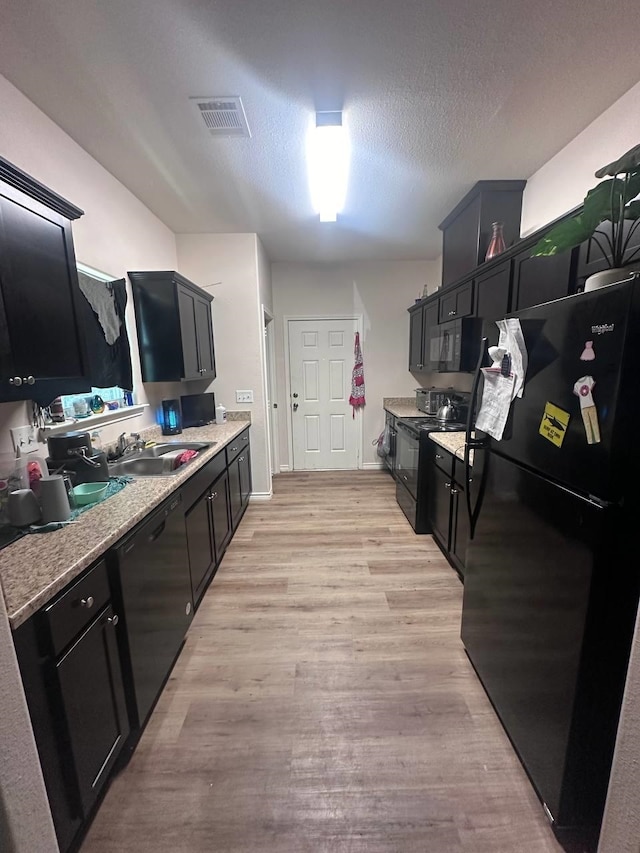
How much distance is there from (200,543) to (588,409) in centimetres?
201

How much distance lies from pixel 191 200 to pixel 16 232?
1.83m

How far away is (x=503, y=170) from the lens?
2.32 m

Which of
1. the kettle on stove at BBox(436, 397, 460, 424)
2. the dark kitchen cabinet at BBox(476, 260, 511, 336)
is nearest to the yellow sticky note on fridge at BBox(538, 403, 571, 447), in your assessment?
the dark kitchen cabinet at BBox(476, 260, 511, 336)

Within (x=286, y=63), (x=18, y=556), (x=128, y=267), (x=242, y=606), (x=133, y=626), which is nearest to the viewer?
(x=18, y=556)

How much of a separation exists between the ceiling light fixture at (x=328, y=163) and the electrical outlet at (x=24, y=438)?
7.02 feet

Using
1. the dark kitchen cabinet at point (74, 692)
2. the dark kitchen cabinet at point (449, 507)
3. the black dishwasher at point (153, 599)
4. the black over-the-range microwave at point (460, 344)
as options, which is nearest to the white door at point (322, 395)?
the black over-the-range microwave at point (460, 344)

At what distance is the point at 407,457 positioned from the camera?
3.27 m

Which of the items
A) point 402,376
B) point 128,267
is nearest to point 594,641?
point 128,267

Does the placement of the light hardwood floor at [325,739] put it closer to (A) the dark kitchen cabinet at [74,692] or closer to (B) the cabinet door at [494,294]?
(A) the dark kitchen cabinet at [74,692]

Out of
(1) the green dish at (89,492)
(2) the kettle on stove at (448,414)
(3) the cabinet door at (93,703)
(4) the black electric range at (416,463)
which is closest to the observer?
(3) the cabinet door at (93,703)

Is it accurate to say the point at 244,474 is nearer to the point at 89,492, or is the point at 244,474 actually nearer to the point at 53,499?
the point at 89,492

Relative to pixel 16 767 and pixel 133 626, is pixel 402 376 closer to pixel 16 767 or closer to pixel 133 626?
pixel 133 626

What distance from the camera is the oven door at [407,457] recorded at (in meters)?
2.95

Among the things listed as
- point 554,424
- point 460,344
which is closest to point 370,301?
point 460,344
